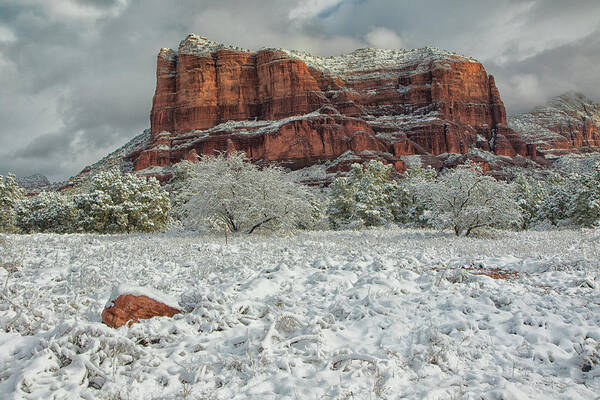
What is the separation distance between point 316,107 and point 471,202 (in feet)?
414

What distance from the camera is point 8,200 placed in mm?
36500

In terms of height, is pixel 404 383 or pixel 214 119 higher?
pixel 214 119

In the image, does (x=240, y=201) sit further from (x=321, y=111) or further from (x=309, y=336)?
(x=321, y=111)

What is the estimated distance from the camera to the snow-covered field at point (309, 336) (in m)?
4.09

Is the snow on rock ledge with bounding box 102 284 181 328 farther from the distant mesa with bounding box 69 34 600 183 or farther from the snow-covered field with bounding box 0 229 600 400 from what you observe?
the distant mesa with bounding box 69 34 600 183

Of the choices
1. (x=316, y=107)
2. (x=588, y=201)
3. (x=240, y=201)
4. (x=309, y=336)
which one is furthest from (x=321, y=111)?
(x=309, y=336)

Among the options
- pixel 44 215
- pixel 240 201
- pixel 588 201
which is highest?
pixel 44 215

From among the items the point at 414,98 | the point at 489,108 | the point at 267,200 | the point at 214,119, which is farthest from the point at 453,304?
the point at 489,108

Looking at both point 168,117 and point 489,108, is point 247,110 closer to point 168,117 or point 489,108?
point 168,117

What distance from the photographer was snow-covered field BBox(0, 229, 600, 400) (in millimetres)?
4086

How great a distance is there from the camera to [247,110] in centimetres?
14612

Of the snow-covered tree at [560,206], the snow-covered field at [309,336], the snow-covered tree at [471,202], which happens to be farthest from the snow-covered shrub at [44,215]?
the snow-covered tree at [560,206]

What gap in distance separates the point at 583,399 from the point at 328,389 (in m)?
2.81

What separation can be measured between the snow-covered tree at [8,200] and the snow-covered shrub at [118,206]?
10380 millimetres
